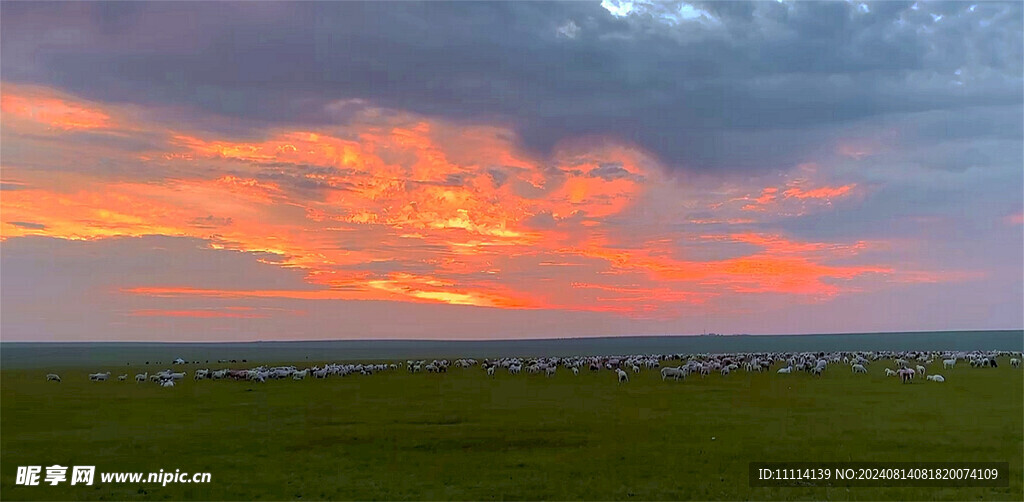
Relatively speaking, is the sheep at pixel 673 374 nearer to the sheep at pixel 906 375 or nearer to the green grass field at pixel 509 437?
the green grass field at pixel 509 437

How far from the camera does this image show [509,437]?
23.6 meters

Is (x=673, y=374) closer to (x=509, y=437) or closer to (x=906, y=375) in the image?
(x=906, y=375)

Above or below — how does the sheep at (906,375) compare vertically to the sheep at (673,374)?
above

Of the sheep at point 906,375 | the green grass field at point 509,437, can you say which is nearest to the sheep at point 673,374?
the green grass field at point 509,437

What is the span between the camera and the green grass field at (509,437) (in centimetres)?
1717

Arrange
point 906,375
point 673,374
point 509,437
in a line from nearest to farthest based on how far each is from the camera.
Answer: point 509,437 → point 906,375 → point 673,374

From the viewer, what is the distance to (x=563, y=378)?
48781mm

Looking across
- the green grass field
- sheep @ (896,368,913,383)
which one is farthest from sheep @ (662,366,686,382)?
sheep @ (896,368,913,383)

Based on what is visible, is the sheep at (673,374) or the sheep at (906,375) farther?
the sheep at (673,374)

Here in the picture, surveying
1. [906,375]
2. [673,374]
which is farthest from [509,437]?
[906,375]

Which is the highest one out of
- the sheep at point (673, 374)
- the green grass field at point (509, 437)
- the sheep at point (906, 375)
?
the sheep at point (906, 375)

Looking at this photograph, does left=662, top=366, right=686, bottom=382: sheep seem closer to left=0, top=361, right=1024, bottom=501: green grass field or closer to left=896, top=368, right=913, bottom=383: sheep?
left=0, top=361, right=1024, bottom=501: green grass field

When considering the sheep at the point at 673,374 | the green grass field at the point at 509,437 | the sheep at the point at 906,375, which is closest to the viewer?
the green grass field at the point at 509,437

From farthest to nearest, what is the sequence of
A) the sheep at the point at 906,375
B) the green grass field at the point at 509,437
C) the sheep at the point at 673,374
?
the sheep at the point at 673,374 → the sheep at the point at 906,375 → the green grass field at the point at 509,437
